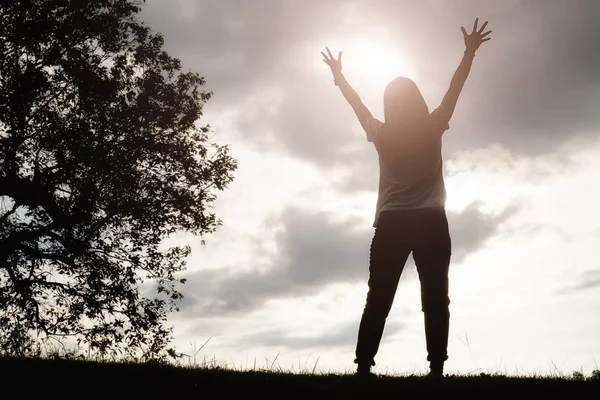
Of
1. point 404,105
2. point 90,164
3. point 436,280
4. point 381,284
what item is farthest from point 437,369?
point 90,164

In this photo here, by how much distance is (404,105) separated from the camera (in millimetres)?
5770

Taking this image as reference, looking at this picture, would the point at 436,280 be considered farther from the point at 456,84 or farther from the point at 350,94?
the point at 350,94

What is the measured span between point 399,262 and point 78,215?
42.6 ft

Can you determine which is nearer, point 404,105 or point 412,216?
point 412,216

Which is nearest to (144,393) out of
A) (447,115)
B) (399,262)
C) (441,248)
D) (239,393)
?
(239,393)

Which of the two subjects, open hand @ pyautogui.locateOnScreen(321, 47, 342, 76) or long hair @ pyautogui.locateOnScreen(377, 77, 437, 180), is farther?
open hand @ pyautogui.locateOnScreen(321, 47, 342, 76)

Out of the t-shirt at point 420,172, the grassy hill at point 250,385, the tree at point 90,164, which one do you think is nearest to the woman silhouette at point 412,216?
the t-shirt at point 420,172

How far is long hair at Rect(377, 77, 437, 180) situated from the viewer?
226 inches

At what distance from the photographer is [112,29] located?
1755 cm

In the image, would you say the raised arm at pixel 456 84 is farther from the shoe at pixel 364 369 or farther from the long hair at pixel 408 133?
the shoe at pixel 364 369

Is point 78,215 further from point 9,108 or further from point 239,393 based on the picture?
point 239,393

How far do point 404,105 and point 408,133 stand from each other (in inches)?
11.2

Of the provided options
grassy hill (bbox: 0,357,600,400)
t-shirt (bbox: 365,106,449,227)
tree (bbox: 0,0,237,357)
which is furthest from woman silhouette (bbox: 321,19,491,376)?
tree (bbox: 0,0,237,357)

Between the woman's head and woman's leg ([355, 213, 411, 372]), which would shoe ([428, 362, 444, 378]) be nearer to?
woman's leg ([355, 213, 411, 372])
